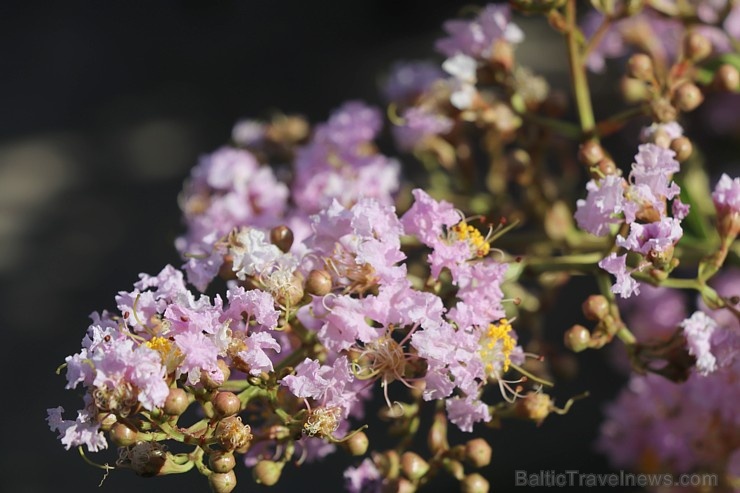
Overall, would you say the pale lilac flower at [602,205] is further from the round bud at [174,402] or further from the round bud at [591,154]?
the round bud at [174,402]

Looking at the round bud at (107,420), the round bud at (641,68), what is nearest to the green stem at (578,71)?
the round bud at (641,68)

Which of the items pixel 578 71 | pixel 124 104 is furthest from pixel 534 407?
pixel 124 104

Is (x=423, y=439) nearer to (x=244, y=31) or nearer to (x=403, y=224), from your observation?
(x=403, y=224)

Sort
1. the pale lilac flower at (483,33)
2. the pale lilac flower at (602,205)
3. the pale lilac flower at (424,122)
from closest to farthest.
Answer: the pale lilac flower at (602,205) → the pale lilac flower at (483,33) → the pale lilac flower at (424,122)

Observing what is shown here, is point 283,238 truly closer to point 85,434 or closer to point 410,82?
point 85,434

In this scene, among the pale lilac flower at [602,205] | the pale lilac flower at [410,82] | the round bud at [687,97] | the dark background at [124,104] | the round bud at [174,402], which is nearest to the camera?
the round bud at [174,402]

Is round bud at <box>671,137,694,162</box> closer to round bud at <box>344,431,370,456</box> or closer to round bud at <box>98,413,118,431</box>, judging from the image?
round bud at <box>344,431,370,456</box>

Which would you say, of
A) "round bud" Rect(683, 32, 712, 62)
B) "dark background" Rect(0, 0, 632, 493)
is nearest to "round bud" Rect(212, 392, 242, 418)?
"round bud" Rect(683, 32, 712, 62)
